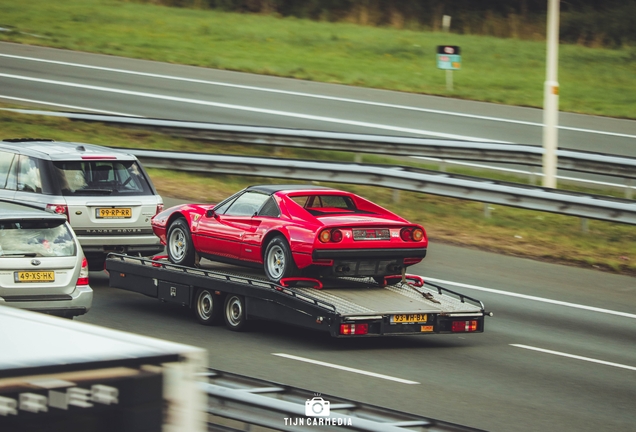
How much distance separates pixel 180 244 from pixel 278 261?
1971 mm

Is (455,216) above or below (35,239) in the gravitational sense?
below

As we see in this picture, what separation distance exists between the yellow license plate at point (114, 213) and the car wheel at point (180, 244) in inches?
46.0

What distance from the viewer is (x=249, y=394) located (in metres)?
7.08

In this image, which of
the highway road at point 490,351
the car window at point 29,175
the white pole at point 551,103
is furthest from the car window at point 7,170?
the white pole at point 551,103

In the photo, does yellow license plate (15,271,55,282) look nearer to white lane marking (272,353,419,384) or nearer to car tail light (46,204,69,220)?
white lane marking (272,353,419,384)

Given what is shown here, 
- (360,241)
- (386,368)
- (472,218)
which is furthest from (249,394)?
(472,218)

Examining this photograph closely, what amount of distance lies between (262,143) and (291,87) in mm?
8637

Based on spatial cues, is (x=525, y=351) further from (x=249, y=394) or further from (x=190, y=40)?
(x=190, y=40)

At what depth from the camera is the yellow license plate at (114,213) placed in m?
14.2

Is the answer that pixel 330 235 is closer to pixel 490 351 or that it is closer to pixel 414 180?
pixel 490 351

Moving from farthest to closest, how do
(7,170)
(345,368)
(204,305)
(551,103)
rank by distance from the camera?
(551,103) < (7,170) < (204,305) < (345,368)

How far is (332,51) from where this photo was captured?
34594mm

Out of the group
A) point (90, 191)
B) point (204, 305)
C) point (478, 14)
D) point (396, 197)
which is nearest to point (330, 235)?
point (204, 305)

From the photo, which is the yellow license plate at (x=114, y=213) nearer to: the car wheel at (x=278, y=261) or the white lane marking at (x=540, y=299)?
the car wheel at (x=278, y=261)
